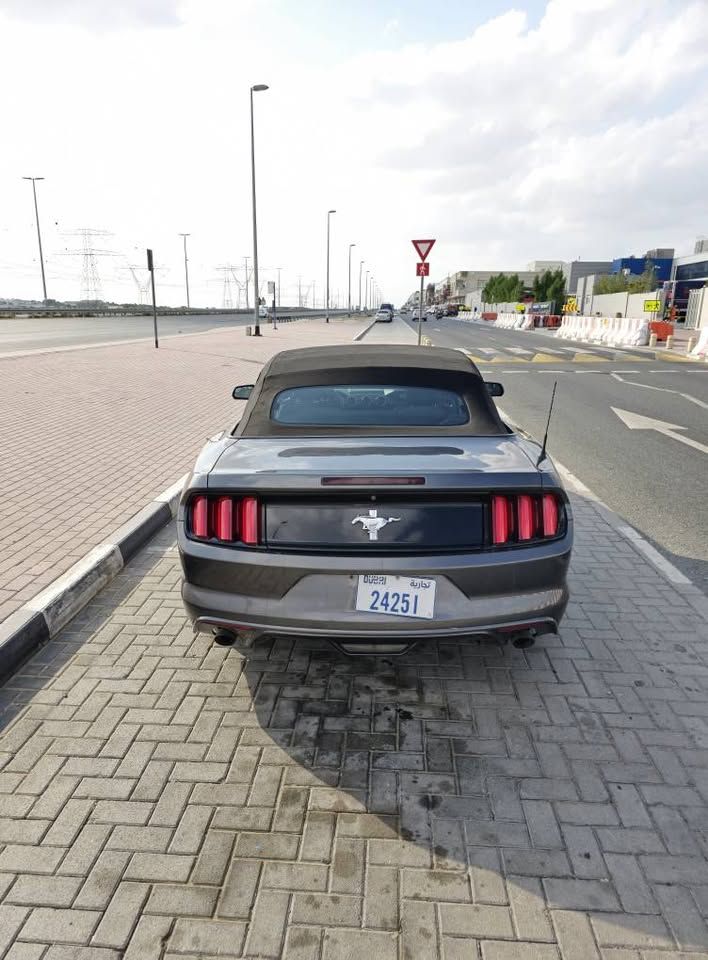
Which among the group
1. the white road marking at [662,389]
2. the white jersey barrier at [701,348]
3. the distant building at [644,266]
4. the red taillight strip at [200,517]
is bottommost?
the white road marking at [662,389]

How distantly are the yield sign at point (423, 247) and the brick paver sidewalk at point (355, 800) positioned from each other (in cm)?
1556

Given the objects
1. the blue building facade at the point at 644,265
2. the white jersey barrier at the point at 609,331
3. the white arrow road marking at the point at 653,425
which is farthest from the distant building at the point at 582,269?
the white arrow road marking at the point at 653,425

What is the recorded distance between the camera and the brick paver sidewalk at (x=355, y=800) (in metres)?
2.03

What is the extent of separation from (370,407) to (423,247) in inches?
599

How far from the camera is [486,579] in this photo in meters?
2.82

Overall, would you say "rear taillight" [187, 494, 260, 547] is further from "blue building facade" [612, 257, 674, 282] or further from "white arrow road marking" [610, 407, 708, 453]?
"blue building facade" [612, 257, 674, 282]

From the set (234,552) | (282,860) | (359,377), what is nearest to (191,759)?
(282,860)

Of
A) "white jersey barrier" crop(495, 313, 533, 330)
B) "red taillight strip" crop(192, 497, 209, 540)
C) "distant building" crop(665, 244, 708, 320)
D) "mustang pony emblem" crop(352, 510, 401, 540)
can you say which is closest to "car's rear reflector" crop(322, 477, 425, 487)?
"mustang pony emblem" crop(352, 510, 401, 540)

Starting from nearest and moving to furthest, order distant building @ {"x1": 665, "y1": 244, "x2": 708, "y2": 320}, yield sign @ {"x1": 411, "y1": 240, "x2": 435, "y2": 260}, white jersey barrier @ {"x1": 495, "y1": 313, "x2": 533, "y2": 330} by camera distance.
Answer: yield sign @ {"x1": 411, "y1": 240, "x2": 435, "y2": 260}, white jersey barrier @ {"x1": 495, "y1": 313, "x2": 533, "y2": 330}, distant building @ {"x1": 665, "y1": 244, "x2": 708, "y2": 320}

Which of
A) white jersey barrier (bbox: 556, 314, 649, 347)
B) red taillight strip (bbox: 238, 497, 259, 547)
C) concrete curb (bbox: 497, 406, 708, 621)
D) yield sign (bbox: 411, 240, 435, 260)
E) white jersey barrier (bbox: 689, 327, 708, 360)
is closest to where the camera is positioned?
red taillight strip (bbox: 238, 497, 259, 547)

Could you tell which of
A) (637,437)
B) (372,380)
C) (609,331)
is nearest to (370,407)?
(372,380)

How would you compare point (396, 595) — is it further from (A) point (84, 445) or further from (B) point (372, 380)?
(A) point (84, 445)

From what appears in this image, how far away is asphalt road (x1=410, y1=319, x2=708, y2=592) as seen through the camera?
5816mm

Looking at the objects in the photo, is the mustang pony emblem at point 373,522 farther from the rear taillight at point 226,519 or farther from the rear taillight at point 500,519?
the rear taillight at point 226,519
